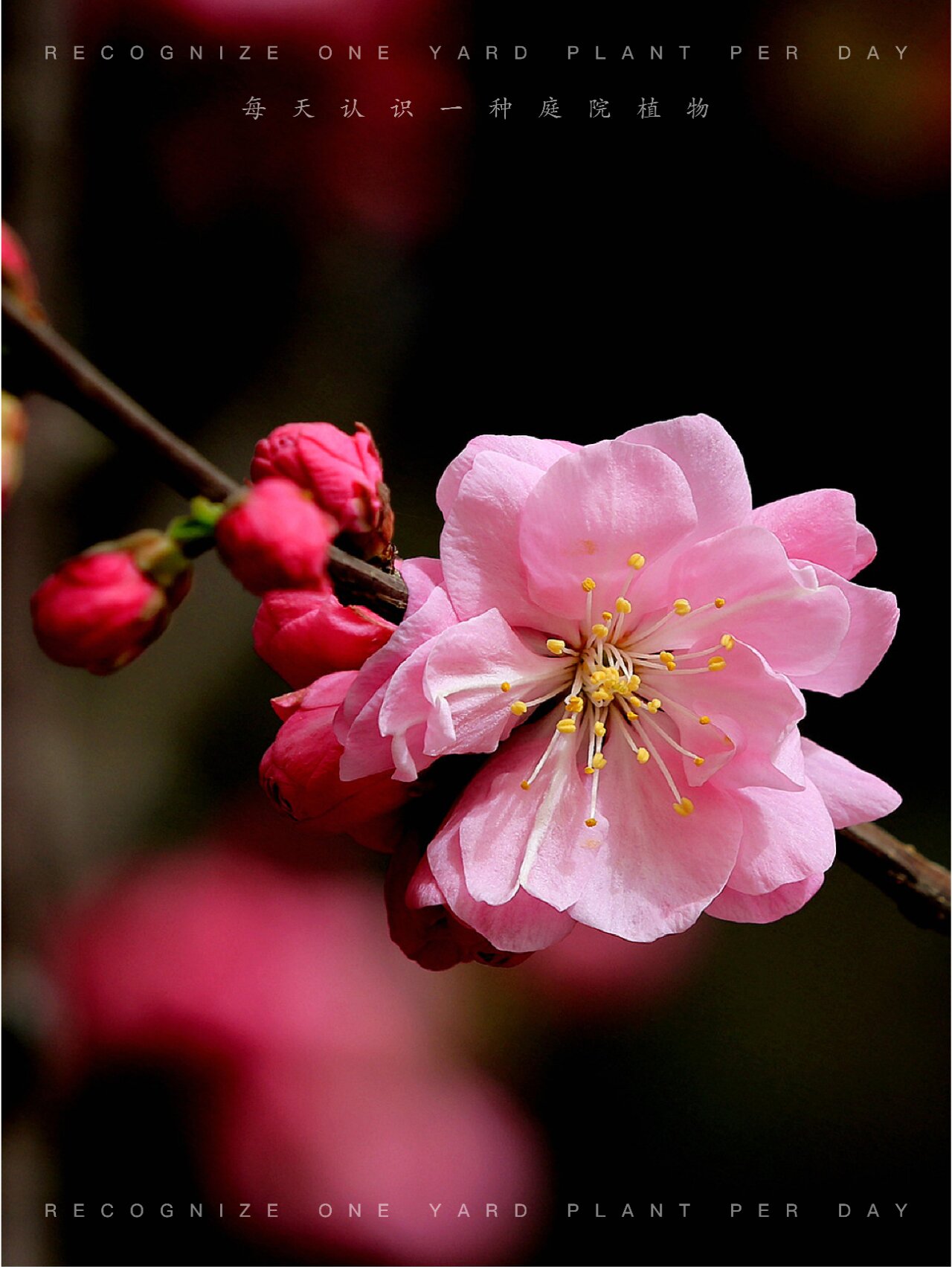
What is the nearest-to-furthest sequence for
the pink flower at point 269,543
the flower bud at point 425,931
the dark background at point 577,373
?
the pink flower at point 269,543
the flower bud at point 425,931
the dark background at point 577,373

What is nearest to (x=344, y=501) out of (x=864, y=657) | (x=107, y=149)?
(x=864, y=657)

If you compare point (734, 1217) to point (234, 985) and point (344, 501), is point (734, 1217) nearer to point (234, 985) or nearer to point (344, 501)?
point (234, 985)

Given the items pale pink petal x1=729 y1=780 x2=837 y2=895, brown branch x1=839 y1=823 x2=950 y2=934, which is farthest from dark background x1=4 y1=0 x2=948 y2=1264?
pale pink petal x1=729 y1=780 x2=837 y2=895

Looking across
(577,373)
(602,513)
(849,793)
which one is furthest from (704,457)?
(577,373)

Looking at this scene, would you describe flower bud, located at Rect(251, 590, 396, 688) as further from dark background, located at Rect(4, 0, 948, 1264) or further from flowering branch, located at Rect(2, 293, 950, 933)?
dark background, located at Rect(4, 0, 948, 1264)

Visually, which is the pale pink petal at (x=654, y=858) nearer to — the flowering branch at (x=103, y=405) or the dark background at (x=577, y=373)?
the flowering branch at (x=103, y=405)

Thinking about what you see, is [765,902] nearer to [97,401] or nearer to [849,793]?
[849,793]

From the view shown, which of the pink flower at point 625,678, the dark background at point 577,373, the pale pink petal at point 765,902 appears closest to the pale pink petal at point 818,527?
the pink flower at point 625,678
